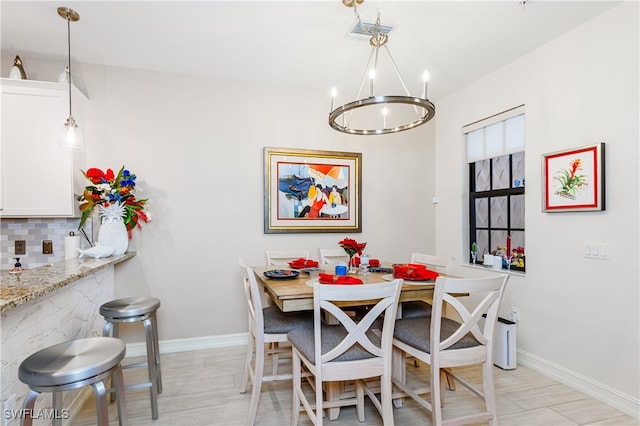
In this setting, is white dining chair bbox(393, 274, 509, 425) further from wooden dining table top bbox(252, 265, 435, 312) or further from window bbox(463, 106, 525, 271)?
window bbox(463, 106, 525, 271)

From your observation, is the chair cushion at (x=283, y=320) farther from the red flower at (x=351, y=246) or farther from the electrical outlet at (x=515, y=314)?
the electrical outlet at (x=515, y=314)

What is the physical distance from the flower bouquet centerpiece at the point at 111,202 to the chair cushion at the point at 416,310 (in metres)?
2.48

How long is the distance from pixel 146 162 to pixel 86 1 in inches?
55.6

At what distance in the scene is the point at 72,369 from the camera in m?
1.29

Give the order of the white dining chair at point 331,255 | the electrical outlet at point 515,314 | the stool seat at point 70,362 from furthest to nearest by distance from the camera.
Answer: the white dining chair at point 331,255
the electrical outlet at point 515,314
the stool seat at point 70,362

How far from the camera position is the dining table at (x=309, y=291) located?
2.01m

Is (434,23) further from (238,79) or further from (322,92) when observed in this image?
(238,79)

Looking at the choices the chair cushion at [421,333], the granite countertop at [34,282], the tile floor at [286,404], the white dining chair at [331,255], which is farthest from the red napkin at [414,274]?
the granite countertop at [34,282]

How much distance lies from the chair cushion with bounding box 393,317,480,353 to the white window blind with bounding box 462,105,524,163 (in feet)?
6.50

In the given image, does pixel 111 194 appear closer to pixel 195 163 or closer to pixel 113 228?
pixel 113 228

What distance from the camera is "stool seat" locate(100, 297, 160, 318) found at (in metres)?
2.23

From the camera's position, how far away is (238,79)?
3.65 m

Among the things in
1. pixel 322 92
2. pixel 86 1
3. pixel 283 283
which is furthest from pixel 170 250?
pixel 322 92

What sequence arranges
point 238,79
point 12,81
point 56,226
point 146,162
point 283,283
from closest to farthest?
point 283,283 → point 12,81 → point 56,226 → point 146,162 → point 238,79
